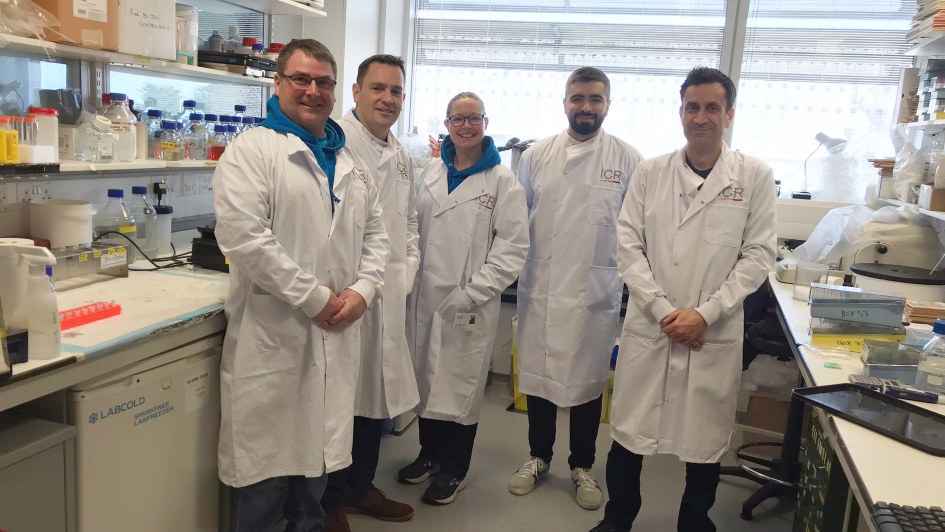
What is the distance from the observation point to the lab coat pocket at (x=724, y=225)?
2.11 meters

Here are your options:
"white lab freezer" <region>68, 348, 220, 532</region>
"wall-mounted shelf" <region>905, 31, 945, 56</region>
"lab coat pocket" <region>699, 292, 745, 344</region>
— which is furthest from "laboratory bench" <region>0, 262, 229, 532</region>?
"wall-mounted shelf" <region>905, 31, 945, 56</region>

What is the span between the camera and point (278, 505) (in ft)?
6.46

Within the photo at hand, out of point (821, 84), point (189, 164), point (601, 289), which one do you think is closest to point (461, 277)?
point (601, 289)

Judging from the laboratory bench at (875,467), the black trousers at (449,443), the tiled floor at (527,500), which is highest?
the laboratory bench at (875,467)

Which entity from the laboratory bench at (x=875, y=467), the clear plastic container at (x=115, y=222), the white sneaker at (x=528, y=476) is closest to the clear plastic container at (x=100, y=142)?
the clear plastic container at (x=115, y=222)

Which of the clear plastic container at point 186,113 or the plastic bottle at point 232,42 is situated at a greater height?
the plastic bottle at point 232,42

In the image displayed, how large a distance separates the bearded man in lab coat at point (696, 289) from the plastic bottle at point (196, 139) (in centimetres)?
161

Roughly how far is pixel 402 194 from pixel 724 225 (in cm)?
103

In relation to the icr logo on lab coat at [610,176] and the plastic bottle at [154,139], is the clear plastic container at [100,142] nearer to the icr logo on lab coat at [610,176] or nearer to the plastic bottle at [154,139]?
the plastic bottle at [154,139]

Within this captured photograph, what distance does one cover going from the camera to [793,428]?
234 cm

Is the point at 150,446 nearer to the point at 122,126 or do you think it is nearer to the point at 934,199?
the point at 122,126

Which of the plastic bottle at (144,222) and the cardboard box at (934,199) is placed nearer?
the cardboard box at (934,199)

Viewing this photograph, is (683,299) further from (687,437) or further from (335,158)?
(335,158)

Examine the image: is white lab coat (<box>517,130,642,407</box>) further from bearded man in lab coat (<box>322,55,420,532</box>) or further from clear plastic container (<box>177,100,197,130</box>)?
clear plastic container (<box>177,100,197,130</box>)
